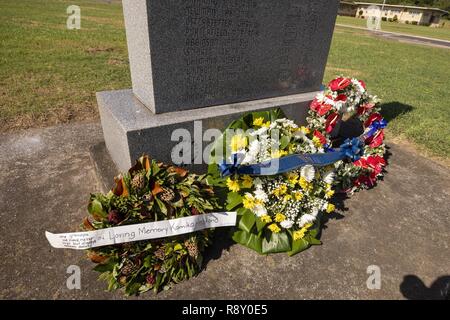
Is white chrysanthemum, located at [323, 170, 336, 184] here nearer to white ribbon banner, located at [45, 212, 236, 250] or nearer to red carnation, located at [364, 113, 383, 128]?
white ribbon banner, located at [45, 212, 236, 250]

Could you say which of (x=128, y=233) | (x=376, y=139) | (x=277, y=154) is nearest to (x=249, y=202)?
(x=277, y=154)

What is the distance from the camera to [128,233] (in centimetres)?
217

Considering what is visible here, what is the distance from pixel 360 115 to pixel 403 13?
70120 mm

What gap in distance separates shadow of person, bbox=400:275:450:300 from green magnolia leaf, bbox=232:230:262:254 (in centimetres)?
125

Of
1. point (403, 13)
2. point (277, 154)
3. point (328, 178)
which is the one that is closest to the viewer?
point (277, 154)

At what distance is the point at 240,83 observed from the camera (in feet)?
11.1

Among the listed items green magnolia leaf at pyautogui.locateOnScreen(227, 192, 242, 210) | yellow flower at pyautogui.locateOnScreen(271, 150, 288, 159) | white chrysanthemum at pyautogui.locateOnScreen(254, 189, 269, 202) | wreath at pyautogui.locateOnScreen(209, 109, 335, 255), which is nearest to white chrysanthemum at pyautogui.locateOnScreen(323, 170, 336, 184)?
wreath at pyautogui.locateOnScreen(209, 109, 335, 255)

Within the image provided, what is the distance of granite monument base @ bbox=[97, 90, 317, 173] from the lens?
2680mm

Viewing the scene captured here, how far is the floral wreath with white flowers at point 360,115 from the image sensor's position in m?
3.60

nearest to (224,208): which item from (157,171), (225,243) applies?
(225,243)

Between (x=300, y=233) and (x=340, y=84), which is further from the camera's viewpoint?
(x=340, y=84)

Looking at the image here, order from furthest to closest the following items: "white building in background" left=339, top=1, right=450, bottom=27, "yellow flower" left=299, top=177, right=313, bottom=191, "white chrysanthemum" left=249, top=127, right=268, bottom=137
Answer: "white building in background" left=339, top=1, right=450, bottom=27
"white chrysanthemum" left=249, top=127, right=268, bottom=137
"yellow flower" left=299, top=177, right=313, bottom=191

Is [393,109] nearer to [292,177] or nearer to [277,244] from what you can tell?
[292,177]
